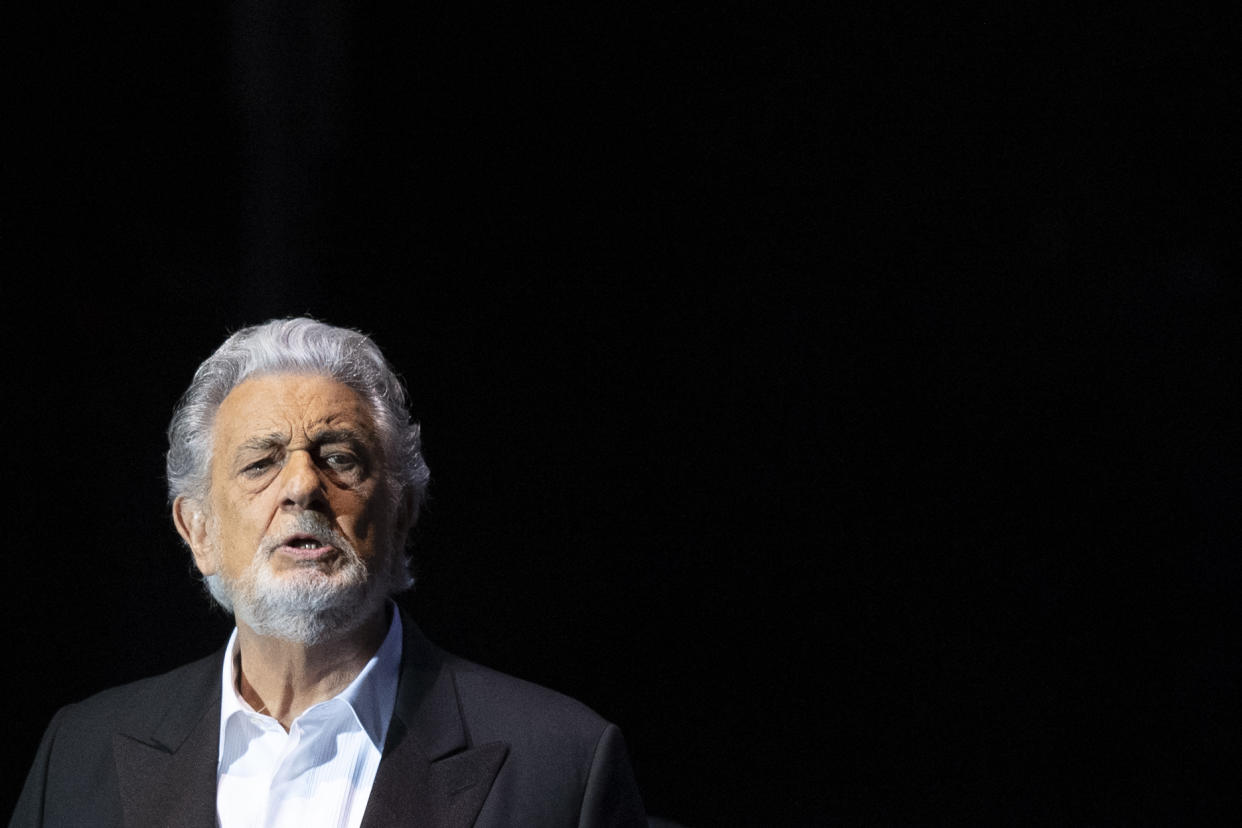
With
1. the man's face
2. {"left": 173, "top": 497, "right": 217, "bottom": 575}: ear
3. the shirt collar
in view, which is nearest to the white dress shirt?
the shirt collar

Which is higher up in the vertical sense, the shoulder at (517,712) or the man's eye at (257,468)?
the man's eye at (257,468)

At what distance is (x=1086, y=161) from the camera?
8.60 ft

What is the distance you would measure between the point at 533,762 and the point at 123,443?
1.22 metres

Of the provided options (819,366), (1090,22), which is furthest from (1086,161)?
(819,366)

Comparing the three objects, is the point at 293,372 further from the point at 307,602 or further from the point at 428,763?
the point at 428,763

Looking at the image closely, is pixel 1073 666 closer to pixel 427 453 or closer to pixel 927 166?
pixel 927 166

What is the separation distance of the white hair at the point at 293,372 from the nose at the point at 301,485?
146 millimetres

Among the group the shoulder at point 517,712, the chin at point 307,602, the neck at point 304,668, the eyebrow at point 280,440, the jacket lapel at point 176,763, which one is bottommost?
the jacket lapel at point 176,763

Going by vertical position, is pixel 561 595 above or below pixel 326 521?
below

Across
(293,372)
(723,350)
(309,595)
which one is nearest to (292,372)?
(293,372)

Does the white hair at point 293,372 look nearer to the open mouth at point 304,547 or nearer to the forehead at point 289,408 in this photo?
the forehead at point 289,408

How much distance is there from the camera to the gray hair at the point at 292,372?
2.20m

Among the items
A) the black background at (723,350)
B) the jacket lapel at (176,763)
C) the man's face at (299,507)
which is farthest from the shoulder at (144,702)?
the black background at (723,350)

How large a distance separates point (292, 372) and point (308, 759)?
2.06ft
